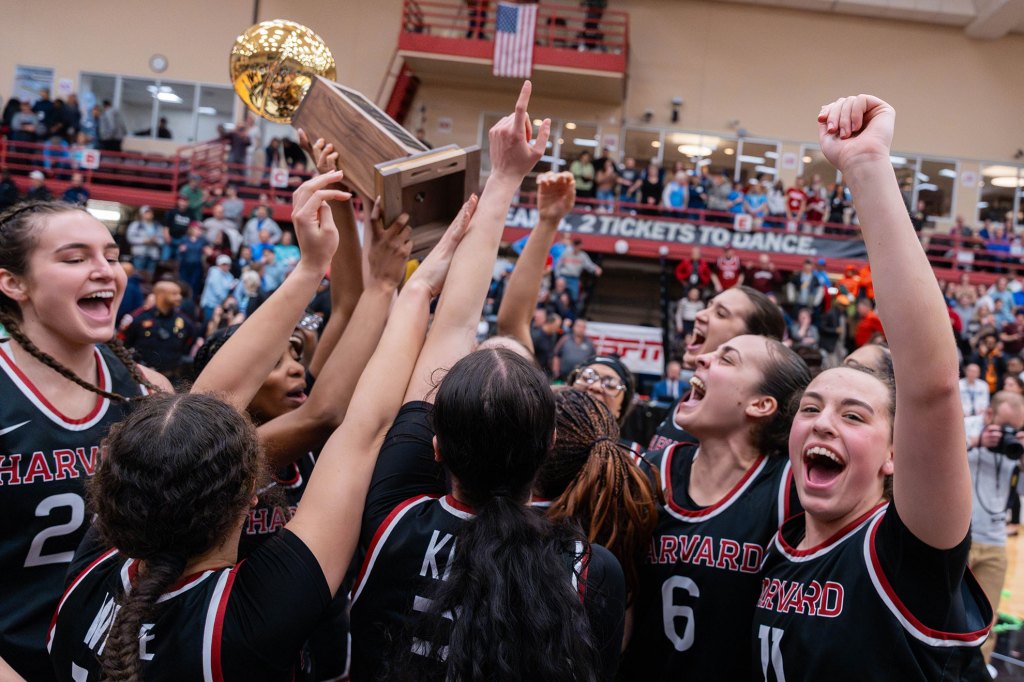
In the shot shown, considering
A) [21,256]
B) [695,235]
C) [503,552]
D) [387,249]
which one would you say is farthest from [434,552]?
[695,235]

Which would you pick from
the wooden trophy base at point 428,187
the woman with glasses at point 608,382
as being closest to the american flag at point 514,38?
the woman with glasses at point 608,382

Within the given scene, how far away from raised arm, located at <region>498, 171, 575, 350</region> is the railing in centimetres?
1616

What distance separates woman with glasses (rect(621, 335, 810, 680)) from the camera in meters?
2.20

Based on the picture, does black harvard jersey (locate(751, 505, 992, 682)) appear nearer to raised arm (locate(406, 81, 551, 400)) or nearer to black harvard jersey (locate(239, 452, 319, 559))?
raised arm (locate(406, 81, 551, 400))

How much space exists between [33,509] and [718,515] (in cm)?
170

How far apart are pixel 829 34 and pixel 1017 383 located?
14.3m

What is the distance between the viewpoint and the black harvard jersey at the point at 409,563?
1648 millimetres

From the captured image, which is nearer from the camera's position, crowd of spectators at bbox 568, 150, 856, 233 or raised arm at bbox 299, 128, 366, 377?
raised arm at bbox 299, 128, 366, 377

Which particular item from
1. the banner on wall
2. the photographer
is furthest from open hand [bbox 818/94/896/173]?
the banner on wall

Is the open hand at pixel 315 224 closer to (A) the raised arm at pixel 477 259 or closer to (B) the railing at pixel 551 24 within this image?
(A) the raised arm at pixel 477 259

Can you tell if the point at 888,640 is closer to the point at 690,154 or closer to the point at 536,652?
the point at 536,652

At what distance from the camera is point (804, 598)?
193cm

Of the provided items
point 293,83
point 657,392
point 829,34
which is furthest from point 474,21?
point 293,83

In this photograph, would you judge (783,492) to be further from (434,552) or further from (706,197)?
(706,197)
